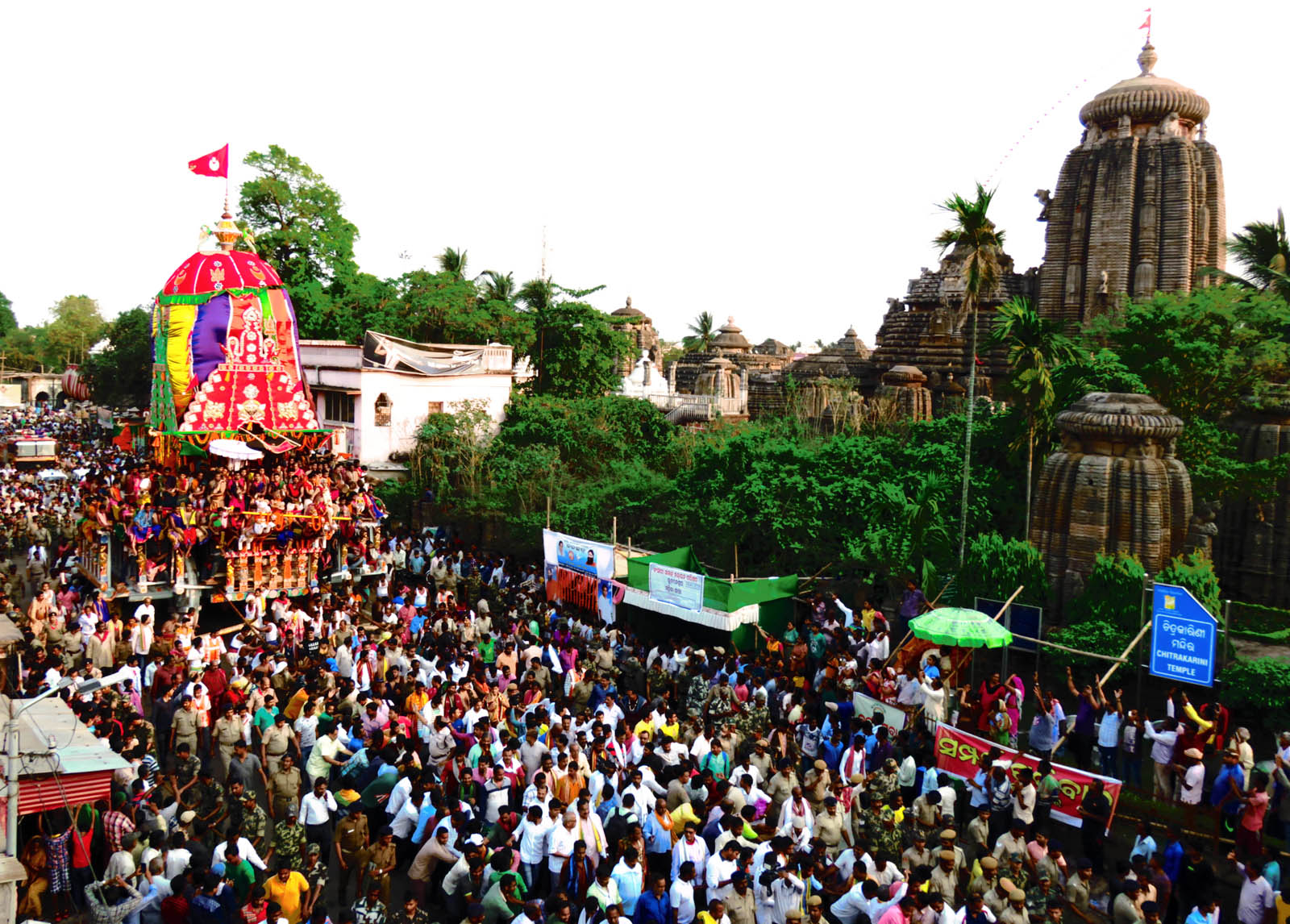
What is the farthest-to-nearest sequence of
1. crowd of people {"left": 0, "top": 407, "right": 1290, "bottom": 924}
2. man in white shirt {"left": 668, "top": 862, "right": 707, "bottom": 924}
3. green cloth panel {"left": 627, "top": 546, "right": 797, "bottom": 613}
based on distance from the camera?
1. green cloth panel {"left": 627, "top": 546, "right": 797, "bottom": 613}
2. crowd of people {"left": 0, "top": 407, "right": 1290, "bottom": 924}
3. man in white shirt {"left": 668, "top": 862, "right": 707, "bottom": 924}

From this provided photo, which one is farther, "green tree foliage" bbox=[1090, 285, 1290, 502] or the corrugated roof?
"green tree foliage" bbox=[1090, 285, 1290, 502]

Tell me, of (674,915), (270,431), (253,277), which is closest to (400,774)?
(674,915)

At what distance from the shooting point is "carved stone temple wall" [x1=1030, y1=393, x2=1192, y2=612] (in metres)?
14.0

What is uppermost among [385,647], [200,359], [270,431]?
[200,359]

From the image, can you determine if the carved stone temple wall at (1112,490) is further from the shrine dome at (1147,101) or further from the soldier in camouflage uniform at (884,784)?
the shrine dome at (1147,101)

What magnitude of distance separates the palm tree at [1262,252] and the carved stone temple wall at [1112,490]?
7398 millimetres

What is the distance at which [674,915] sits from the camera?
319 inches

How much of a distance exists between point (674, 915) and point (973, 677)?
755 cm

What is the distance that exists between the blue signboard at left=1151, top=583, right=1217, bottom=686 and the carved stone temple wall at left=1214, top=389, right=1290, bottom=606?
6.61 meters

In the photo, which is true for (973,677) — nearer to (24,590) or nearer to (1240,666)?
(1240,666)

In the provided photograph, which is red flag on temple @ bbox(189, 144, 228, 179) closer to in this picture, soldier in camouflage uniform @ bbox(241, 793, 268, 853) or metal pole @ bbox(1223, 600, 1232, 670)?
soldier in camouflage uniform @ bbox(241, 793, 268, 853)

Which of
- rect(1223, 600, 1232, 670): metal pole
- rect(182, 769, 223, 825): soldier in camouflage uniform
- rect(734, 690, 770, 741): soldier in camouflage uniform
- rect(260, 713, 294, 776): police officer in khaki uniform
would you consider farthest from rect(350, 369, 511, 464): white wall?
rect(1223, 600, 1232, 670): metal pole

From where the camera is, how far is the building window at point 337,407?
28.7 m

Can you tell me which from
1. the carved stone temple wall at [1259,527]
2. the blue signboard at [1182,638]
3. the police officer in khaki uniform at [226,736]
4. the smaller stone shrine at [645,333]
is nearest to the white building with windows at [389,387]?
the police officer in khaki uniform at [226,736]
